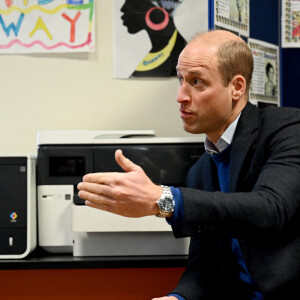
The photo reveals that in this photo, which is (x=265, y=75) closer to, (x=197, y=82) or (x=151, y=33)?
(x=151, y=33)

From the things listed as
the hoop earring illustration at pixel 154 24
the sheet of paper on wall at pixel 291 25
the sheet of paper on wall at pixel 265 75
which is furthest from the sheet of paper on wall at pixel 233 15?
the hoop earring illustration at pixel 154 24

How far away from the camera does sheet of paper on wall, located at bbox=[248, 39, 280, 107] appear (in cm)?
206

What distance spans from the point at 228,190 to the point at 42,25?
4.56 ft

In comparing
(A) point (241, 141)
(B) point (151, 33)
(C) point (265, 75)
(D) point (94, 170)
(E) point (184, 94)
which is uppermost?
(B) point (151, 33)

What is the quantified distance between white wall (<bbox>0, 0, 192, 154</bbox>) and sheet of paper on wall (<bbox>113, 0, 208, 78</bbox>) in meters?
0.04

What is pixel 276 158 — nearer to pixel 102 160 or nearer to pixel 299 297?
pixel 299 297

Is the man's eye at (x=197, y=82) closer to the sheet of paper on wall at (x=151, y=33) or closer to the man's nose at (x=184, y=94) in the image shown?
the man's nose at (x=184, y=94)

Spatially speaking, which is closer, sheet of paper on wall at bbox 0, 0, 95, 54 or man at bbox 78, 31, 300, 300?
man at bbox 78, 31, 300, 300

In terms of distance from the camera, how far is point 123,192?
35.7 inches

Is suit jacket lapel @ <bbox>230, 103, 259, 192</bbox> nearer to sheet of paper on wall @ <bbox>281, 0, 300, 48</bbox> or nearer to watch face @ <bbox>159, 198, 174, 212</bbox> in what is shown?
watch face @ <bbox>159, 198, 174, 212</bbox>

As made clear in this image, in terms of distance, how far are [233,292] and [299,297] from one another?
0.69ft

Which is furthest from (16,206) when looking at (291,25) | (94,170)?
(291,25)

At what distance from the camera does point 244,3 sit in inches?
79.0

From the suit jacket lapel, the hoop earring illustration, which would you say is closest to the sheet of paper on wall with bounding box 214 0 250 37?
the hoop earring illustration
